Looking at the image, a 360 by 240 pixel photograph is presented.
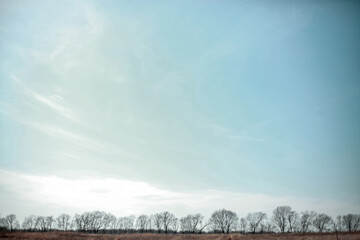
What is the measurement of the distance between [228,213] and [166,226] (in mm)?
43895

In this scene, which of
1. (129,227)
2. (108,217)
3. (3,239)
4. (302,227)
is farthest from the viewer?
(129,227)

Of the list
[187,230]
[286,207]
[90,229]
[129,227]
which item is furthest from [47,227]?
[286,207]

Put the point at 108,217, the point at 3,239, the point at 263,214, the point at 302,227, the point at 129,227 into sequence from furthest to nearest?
the point at 129,227
the point at 108,217
the point at 263,214
the point at 302,227
the point at 3,239

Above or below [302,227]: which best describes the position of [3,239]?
above

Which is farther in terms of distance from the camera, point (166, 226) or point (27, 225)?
point (27, 225)

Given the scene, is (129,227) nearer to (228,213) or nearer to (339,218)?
(228,213)

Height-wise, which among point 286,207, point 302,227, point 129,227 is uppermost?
point 286,207

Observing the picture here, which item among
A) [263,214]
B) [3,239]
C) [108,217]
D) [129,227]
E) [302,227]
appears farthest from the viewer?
[129,227]

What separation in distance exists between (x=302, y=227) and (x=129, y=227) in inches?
4723

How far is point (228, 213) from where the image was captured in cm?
13662

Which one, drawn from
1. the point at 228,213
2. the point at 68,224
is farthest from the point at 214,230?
the point at 68,224

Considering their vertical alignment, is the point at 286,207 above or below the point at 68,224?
above

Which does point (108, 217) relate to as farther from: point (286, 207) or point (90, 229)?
point (286, 207)

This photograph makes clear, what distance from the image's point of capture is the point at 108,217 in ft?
507
